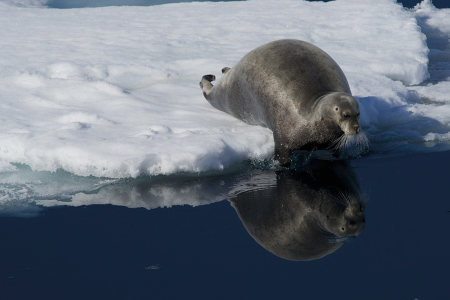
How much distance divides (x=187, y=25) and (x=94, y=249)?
6.18 metres

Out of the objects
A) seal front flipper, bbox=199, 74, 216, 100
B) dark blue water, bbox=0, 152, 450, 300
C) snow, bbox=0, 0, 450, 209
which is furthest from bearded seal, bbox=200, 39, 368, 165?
dark blue water, bbox=0, 152, 450, 300

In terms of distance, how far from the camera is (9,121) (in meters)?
4.65

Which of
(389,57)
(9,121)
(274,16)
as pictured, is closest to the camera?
(9,121)

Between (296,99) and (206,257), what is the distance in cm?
175

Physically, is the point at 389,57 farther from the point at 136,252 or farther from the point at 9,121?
the point at 136,252

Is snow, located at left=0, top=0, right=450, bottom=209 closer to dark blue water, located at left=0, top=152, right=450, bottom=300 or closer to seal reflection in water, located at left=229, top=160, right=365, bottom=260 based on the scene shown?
seal reflection in water, located at left=229, top=160, right=365, bottom=260

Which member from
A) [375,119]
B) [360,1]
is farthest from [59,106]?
[360,1]

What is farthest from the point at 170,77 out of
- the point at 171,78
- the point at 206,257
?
the point at 206,257

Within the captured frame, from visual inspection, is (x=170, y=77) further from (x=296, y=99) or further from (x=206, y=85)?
(x=296, y=99)

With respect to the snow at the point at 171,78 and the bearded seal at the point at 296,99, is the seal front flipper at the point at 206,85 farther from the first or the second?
the bearded seal at the point at 296,99

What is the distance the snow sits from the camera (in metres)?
4.02

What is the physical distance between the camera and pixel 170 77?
616 cm

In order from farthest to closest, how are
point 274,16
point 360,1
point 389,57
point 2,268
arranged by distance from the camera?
1. point 360,1
2. point 274,16
3. point 389,57
4. point 2,268

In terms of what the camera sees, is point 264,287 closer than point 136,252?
Yes
